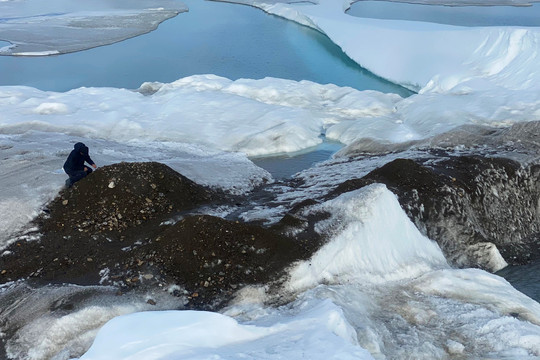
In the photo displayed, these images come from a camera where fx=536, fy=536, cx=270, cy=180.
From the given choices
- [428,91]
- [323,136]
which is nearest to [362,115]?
[323,136]

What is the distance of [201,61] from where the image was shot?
81.6ft

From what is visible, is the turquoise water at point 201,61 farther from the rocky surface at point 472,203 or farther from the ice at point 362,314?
the ice at point 362,314

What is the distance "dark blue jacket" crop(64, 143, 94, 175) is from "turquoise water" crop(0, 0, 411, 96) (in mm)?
12078

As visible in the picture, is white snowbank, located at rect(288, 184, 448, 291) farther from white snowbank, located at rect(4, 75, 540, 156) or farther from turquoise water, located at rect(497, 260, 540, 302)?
white snowbank, located at rect(4, 75, 540, 156)

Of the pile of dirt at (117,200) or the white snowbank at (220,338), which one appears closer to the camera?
the white snowbank at (220,338)

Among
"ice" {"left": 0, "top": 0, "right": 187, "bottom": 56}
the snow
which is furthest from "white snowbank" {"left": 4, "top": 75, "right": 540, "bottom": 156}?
"ice" {"left": 0, "top": 0, "right": 187, "bottom": 56}

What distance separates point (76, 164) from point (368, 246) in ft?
17.0

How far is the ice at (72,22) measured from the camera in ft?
90.4

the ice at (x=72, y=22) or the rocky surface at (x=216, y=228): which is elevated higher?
the ice at (x=72, y=22)

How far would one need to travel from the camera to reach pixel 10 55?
25547 millimetres

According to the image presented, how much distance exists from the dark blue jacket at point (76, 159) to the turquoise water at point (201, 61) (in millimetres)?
12078

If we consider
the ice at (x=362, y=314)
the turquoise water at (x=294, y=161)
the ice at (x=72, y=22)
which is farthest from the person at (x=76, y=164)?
the ice at (x=72, y=22)

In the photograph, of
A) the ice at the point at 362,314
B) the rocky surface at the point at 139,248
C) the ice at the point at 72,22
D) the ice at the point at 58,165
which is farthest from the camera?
the ice at the point at 72,22

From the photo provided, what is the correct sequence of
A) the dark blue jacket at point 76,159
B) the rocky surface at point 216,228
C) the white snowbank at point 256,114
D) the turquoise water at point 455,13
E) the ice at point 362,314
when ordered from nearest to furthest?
the ice at point 362,314, the rocky surface at point 216,228, the dark blue jacket at point 76,159, the white snowbank at point 256,114, the turquoise water at point 455,13
